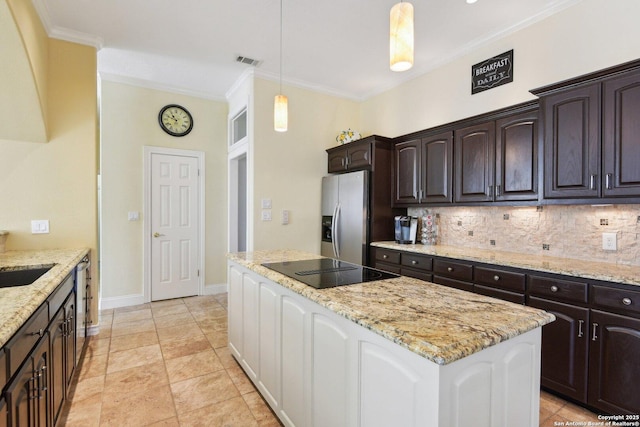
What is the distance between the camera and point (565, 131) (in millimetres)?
2217

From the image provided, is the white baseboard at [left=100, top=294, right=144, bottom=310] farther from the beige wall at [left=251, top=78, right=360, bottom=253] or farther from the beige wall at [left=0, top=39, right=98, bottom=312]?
the beige wall at [left=251, top=78, right=360, bottom=253]

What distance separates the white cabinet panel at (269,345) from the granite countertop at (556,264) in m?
1.63

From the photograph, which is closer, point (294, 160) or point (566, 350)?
point (566, 350)

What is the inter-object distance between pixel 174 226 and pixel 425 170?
3.37 metres

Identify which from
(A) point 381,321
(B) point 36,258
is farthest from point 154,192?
(A) point 381,321

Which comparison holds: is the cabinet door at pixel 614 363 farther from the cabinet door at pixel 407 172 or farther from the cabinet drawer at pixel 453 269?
the cabinet door at pixel 407 172

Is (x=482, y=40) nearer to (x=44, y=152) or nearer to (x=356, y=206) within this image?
(x=356, y=206)

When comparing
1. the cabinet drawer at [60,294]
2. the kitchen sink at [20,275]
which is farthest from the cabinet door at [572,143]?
the kitchen sink at [20,275]

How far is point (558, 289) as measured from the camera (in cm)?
208

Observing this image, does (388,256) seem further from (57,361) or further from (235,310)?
(57,361)

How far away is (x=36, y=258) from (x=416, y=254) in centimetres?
312

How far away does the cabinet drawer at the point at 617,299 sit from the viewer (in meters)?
1.76

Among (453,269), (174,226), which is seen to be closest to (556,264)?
(453,269)

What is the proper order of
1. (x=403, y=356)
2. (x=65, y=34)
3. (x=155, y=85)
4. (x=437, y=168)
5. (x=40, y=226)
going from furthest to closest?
1. (x=155, y=85)
2. (x=437, y=168)
3. (x=65, y=34)
4. (x=40, y=226)
5. (x=403, y=356)
